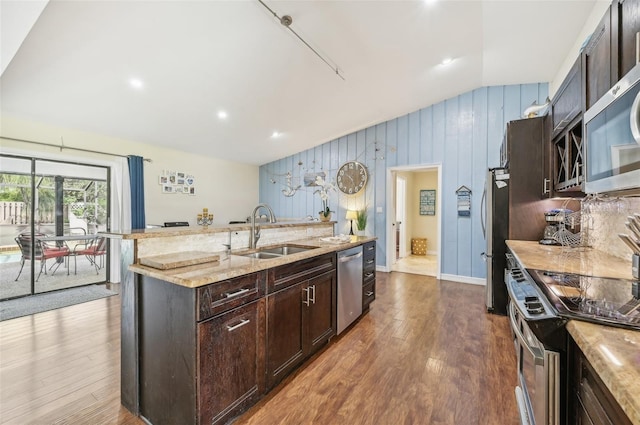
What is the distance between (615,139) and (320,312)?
208 centimetres

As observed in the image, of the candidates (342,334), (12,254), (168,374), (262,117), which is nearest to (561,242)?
(342,334)

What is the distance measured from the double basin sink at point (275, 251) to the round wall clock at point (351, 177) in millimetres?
3309

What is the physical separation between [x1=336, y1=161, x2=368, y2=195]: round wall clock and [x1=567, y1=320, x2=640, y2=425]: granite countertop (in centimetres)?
494

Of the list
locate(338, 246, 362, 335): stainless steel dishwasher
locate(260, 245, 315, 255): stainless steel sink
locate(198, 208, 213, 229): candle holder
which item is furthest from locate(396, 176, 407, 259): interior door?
locate(260, 245, 315, 255): stainless steel sink

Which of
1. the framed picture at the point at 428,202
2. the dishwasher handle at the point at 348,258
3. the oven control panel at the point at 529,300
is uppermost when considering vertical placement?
the framed picture at the point at 428,202

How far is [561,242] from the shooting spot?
2.56 metres

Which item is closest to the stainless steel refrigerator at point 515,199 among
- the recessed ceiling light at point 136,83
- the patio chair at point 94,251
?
the recessed ceiling light at point 136,83

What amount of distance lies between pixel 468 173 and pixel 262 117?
3608 mm

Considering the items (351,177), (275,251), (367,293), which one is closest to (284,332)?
(275,251)

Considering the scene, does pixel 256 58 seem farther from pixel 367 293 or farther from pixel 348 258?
pixel 367 293

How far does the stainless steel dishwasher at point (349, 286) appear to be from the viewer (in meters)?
2.68

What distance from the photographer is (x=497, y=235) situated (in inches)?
128

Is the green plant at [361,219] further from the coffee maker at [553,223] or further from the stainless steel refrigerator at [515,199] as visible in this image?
the coffee maker at [553,223]

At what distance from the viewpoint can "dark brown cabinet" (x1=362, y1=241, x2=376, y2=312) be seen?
10.5 ft
